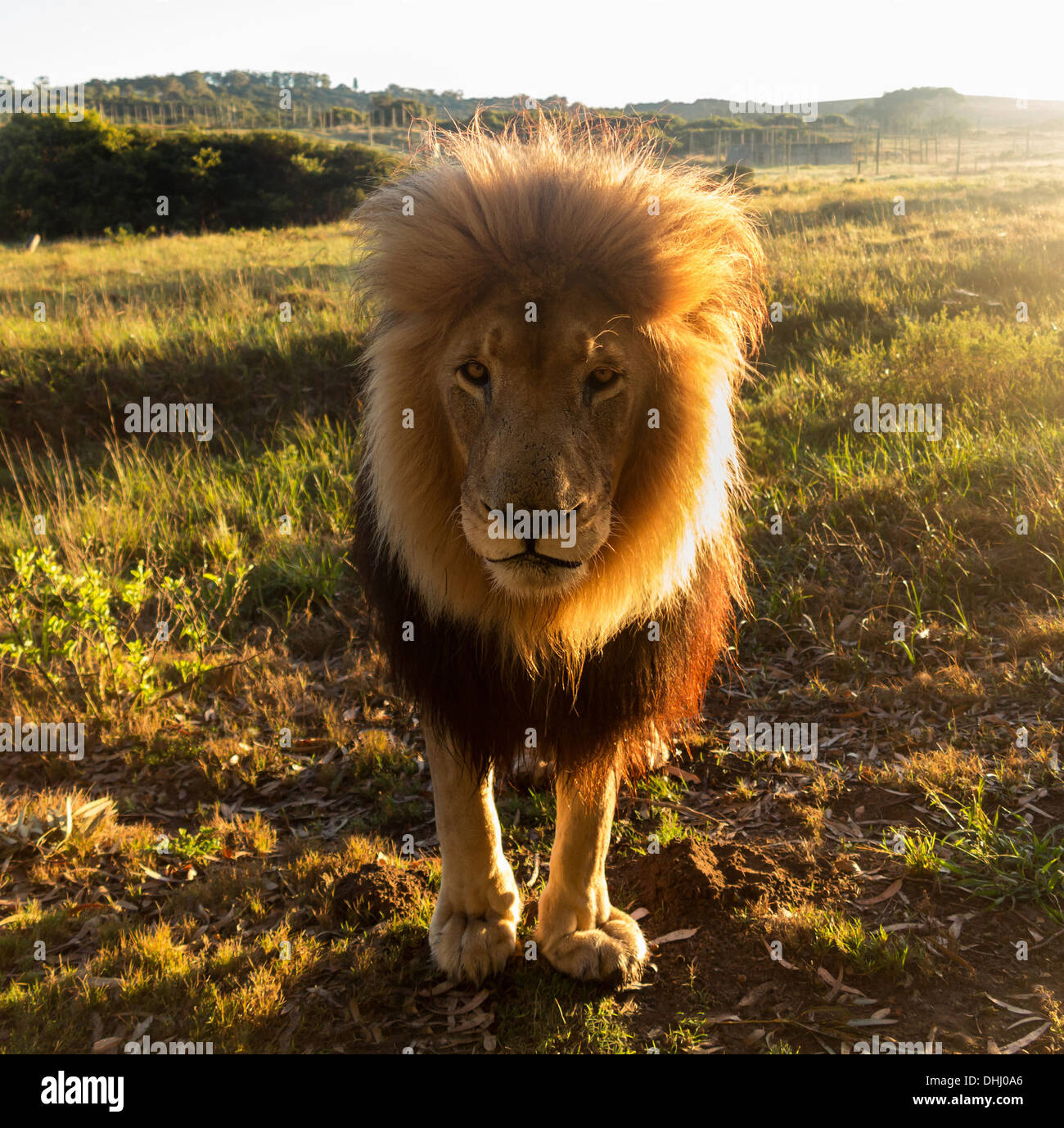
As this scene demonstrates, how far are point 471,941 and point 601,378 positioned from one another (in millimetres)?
1847

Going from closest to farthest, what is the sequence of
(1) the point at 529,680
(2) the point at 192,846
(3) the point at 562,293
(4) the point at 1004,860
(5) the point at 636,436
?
(3) the point at 562,293
(5) the point at 636,436
(1) the point at 529,680
(4) the point at 1004,860
(2) the point at 192,846

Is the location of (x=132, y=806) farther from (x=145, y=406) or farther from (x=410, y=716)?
(x=145, y=406)

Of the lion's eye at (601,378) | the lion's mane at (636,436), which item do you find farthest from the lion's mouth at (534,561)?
the lion's eye at (601,378)

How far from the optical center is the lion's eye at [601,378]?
7.38 feet

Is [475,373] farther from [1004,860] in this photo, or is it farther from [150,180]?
[150,180]

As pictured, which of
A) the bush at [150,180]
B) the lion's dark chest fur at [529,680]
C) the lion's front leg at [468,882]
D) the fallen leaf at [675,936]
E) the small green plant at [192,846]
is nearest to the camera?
the lion's dark chest fur at [529,680]

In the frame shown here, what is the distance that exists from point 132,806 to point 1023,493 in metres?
5.03

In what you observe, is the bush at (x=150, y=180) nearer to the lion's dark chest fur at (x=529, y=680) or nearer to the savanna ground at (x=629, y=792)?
the savanna ground at (x=629, y=792)

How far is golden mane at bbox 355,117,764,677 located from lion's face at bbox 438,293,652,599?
73 millimetres

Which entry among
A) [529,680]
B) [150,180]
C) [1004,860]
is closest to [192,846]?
[529,680]

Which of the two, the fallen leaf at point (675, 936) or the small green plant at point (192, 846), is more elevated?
the fallen leaf at point (675, 936)

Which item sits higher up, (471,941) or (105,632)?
(105,632)

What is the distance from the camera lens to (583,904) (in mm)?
3016

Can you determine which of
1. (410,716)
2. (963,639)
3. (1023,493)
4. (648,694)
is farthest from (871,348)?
(648,694)
